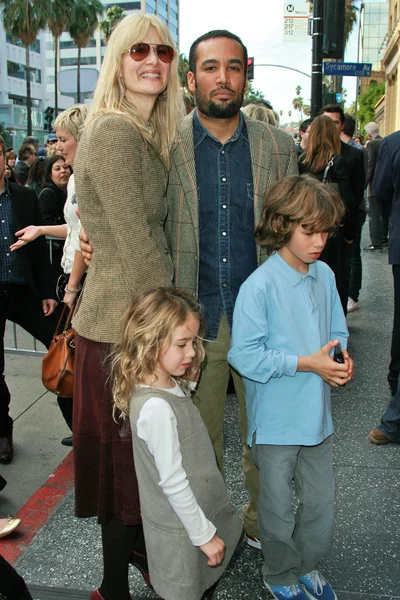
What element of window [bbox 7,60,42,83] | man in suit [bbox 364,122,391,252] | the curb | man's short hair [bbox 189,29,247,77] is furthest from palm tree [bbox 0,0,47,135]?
man's short hair [bbox 189,29,247,77]

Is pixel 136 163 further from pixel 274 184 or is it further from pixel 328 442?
pixel 328 442

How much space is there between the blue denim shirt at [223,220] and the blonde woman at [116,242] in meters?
0.25

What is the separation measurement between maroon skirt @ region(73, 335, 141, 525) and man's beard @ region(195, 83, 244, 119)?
3.44 feet

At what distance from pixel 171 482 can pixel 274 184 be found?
1.26 meters

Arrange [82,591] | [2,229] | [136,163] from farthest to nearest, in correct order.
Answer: [2,229], [82,591], [136,163]

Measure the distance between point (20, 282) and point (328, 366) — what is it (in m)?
2.43

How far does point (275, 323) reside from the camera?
2480mm

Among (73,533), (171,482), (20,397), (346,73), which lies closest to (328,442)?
(171,482)

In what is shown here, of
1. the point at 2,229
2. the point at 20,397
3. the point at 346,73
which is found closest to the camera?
the point at 2,229

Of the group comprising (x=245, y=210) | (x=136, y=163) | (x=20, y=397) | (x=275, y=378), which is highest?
(x=136, y=163)

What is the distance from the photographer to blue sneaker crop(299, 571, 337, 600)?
2.66 metres

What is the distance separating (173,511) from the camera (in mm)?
2160

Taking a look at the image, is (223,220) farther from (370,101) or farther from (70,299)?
(370,101)

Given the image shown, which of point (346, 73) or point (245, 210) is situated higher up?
point (346, 73)
